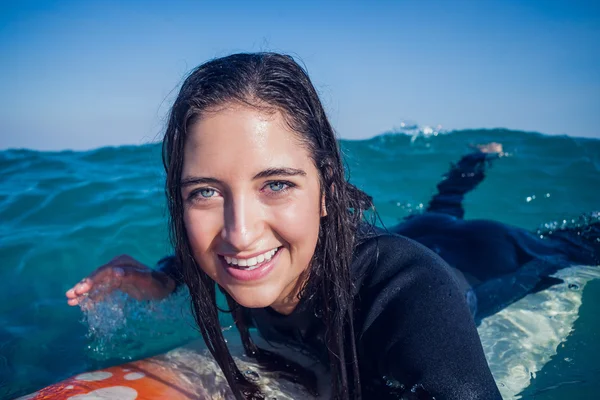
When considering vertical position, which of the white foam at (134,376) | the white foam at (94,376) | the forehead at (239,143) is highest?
the forehead at (239,143)

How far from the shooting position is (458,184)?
5.64m

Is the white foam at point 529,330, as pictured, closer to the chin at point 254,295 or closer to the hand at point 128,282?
the chin at point 254,295

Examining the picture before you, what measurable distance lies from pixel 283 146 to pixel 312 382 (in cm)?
137

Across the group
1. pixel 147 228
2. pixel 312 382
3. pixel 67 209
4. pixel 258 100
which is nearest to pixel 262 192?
pixel 258 100

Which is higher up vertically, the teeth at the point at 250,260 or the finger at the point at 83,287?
the teeth at the point at 250,260

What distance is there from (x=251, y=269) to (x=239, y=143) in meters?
0.53

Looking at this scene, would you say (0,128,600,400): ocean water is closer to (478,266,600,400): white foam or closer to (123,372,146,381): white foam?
(478,266,600,400): white foam

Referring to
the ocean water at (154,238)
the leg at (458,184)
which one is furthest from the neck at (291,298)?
the leg at (458,184)

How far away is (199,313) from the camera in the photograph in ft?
7.68

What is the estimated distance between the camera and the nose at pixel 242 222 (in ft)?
6.04

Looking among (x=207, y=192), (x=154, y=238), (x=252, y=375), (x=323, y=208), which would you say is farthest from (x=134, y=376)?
(x=154, y=238)

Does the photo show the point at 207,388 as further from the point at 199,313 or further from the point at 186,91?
the point at 186,91

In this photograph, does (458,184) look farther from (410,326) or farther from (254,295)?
(254,295)

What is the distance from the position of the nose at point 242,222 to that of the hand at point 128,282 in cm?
144
